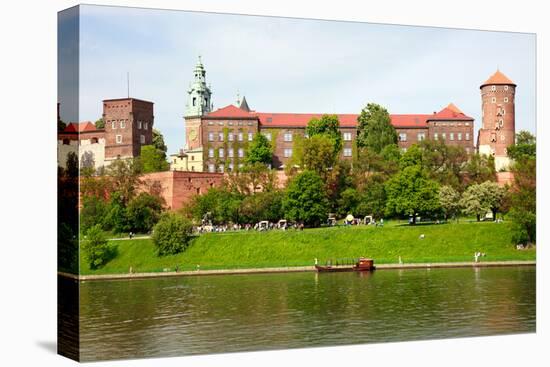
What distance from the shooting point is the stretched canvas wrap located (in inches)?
425

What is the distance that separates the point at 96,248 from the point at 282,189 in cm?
621

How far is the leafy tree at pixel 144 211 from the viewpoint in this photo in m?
13.4

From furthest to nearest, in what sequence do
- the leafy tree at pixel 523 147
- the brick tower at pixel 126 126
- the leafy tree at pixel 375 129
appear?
the leafy tree at pixel 375 129 → the leafy tree at pixel 523 147 → the brick tower at pixel 126 126

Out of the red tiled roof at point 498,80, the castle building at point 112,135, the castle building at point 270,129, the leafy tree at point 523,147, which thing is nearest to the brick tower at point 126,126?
the castle building at point 112,135

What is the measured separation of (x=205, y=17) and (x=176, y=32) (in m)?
0.45

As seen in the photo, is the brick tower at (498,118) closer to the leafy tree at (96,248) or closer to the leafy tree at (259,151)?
the leafy tree at (259,151)

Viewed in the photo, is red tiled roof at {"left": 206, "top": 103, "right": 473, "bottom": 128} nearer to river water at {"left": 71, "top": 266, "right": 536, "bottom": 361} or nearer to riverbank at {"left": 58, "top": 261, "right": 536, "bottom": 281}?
riverbank at {"left": 58, "top": 261, "right": 536, "bottom": 281}

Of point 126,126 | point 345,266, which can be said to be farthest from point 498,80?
point 126,126

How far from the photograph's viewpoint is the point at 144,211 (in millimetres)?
14039

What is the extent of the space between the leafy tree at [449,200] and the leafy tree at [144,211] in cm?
532

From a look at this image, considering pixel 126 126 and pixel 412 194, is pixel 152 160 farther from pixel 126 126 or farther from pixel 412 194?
pixel 412 194

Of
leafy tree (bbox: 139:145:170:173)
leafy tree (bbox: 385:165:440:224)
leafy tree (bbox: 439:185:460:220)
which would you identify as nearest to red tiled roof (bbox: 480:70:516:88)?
leafy tree (bbox: 385:165:440:224)

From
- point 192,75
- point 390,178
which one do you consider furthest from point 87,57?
point 390,178

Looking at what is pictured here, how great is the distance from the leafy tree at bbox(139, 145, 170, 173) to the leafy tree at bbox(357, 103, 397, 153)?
116 inches
